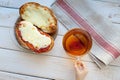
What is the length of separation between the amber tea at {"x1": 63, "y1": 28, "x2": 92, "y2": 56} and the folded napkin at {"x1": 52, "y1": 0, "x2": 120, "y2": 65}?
0.09 ft

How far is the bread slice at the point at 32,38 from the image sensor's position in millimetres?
821

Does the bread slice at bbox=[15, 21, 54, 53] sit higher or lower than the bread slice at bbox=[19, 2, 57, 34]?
lower

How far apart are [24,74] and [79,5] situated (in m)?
0.27

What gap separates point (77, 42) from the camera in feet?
2.82

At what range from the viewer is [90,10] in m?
0.91

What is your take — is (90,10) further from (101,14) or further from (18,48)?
(18,48)

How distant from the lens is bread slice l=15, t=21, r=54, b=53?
0.82 metres

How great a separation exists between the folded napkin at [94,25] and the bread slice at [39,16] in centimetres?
6

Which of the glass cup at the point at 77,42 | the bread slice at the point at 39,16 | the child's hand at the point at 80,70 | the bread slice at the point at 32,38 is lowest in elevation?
the child's hand at the point at 80,70

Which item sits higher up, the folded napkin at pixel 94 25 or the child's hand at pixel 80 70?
the folded napkin at pixel 94 25

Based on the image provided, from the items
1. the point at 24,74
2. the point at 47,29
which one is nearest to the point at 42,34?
the point at 47,29

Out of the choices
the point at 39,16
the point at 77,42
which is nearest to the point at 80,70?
the point at 77,42

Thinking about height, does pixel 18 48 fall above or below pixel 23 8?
below

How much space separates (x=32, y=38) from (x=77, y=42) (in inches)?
5.1
